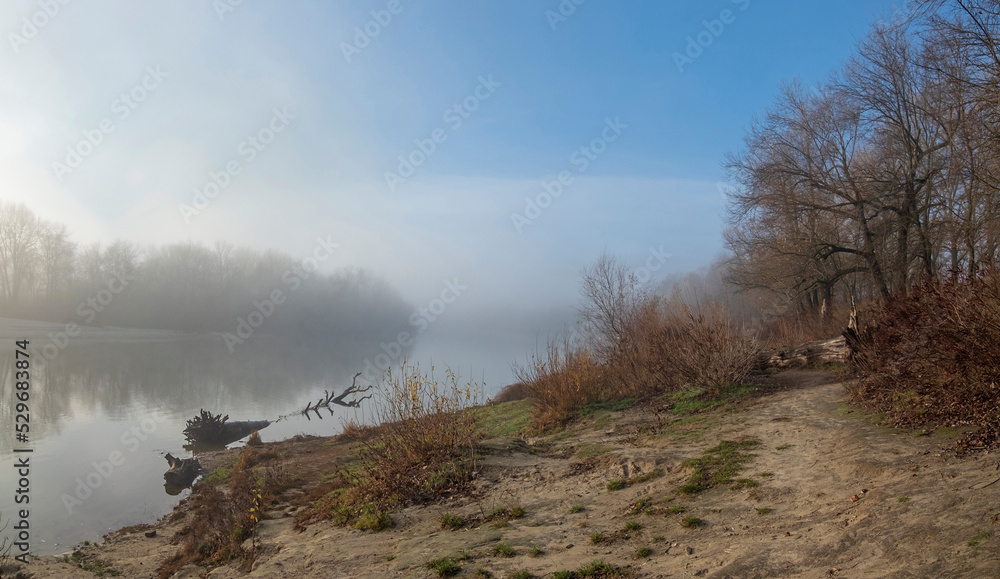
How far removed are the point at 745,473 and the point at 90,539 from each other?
11.8m

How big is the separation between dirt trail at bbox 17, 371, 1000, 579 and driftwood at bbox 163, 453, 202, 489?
Result: 16.2 feet

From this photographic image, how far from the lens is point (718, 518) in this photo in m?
5.17

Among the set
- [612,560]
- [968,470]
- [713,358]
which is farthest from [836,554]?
[713,358]

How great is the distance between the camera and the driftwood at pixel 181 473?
14133mm

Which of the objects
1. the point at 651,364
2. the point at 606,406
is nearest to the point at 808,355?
the point at 651,364

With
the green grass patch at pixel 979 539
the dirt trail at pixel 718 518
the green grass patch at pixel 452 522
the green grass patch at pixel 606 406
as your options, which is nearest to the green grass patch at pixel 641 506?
the dirt trail at pixel 718 518

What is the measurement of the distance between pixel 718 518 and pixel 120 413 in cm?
2400

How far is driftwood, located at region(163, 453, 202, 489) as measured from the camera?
14133 millimetres

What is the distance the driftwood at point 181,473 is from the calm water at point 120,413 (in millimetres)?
314

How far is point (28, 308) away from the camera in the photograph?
49969 mm

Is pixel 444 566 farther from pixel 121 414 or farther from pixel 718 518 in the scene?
pixel 121 414

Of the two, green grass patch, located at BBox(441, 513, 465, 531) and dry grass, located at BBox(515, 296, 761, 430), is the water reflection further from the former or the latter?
dry grass, located at BBox(515, 296, 761, 430)

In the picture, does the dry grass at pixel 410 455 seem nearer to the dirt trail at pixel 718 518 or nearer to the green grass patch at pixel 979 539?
the dirt trail at pixel 718 518

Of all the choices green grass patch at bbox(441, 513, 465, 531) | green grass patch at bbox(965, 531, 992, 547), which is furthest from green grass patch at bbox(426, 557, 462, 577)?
green grass patch at bbox(965, 531, 992, 547)
